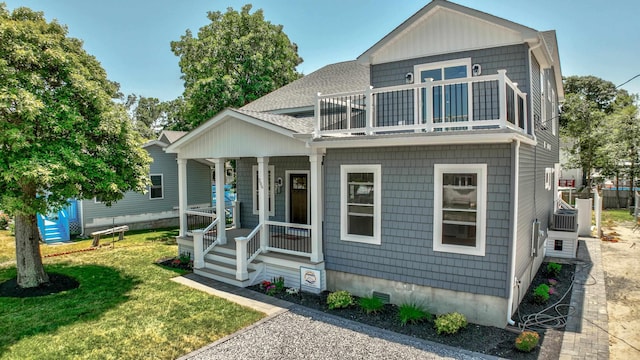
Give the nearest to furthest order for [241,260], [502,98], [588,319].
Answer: [502,98]
[588,319]
[241,260]

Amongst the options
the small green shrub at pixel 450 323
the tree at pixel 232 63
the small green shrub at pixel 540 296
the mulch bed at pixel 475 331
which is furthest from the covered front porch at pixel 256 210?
the tree at pixel 232 63

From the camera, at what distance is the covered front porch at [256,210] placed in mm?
8938

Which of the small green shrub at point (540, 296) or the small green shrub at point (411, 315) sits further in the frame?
the small green shrub at point (540, 296)

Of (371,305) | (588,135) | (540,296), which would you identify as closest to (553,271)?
(540,296)

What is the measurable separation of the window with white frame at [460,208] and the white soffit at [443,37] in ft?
11.2

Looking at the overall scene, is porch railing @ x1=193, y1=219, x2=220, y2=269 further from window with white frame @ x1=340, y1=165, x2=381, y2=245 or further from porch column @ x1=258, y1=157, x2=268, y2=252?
window with white frame @ x1=340, y1=165, x2=381, y2=245

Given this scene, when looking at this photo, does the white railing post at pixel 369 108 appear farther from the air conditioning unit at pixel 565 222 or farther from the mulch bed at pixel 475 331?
the air conditioning unit at pixel 565 222

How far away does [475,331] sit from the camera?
6625 mm

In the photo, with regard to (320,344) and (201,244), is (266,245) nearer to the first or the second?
(201,244)

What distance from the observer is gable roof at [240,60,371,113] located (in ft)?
41.4

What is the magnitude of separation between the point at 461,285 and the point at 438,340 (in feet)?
4.16

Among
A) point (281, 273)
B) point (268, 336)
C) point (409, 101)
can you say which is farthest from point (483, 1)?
point (268, 336)

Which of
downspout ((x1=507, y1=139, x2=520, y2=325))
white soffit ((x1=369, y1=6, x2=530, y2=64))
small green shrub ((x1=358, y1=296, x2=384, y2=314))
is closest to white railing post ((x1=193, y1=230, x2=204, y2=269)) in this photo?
small green shrub ((x1=358, y1=296, x2=384, y2=314))

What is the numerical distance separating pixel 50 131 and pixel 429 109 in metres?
8.08
